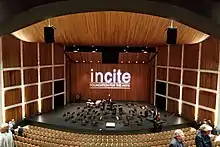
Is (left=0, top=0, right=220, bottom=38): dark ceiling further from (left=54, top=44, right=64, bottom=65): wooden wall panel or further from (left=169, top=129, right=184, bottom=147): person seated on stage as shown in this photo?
(left=54, top=44, right=64, bottom=65): wooden wall panel

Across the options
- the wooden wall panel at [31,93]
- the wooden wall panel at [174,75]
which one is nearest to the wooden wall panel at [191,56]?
the wooden wall panel at [174,75]

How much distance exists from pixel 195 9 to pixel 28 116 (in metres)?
11.5

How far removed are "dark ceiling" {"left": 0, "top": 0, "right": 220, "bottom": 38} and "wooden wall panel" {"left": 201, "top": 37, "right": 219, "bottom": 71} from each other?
8700 mm

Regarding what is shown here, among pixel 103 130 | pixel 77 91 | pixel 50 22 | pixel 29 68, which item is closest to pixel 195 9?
pixel 50 22

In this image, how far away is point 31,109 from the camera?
491 inches

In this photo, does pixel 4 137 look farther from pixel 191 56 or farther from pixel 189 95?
pixel 191 56

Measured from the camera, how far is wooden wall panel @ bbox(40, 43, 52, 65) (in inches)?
514

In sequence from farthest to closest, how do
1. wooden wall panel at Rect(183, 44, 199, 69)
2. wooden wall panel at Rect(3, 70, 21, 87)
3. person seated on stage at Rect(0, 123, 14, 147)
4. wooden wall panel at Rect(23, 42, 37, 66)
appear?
1. wooden wall panel at Rect(23, 42, 37, 66)
2. wooden wall panel at Rect(183, 44, 199, 69)
3. wooden wall panel at Rect(3, 70, 21, 87)
4. person seated on stage at Rect(0, 123, 14, 147)

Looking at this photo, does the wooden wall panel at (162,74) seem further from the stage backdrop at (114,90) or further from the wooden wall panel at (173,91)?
the stage backdrop at (114,90)

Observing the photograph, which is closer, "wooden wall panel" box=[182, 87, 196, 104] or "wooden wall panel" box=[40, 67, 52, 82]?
"wooden wall panel" box=[182, 87, 196, 104]

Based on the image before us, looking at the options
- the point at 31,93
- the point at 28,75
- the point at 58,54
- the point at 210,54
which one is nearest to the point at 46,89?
the point at 31,93

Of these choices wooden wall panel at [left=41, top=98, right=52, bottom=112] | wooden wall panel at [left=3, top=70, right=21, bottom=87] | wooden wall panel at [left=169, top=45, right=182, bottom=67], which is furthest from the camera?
wooden wall panel at [left=41, top=98, right=52, bottom=112]

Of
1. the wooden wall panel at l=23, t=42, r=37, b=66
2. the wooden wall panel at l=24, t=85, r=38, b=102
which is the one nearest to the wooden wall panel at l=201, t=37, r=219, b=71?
the wooden wall panel at l=23, t=42, r=37, b=66

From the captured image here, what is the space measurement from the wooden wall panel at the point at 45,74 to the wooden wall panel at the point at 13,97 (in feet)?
6.00
